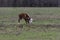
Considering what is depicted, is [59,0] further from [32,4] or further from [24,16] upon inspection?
[24,16]

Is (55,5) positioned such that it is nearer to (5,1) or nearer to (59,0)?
(59,0)

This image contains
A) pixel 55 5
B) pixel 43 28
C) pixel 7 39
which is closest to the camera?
pixel 7 39

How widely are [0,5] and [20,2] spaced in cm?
364

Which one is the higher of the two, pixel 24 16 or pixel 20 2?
pixel 24 16

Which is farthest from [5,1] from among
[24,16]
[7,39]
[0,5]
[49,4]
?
[7,39]

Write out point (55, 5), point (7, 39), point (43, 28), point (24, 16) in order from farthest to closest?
point (55, 5) < point (24, 16) < point (43, 28) < point (7, 39)

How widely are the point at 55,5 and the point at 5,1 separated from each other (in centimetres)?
900

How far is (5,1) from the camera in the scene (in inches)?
2057

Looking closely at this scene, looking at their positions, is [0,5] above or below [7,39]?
below

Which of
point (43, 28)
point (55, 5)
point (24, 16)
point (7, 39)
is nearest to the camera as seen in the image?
point (7, 39)

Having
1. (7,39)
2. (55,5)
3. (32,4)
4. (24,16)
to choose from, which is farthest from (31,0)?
(7,39)

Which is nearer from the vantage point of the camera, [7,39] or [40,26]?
[7,39]

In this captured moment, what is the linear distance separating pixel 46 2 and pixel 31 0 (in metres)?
2.73

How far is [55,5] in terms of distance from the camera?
169 ft
